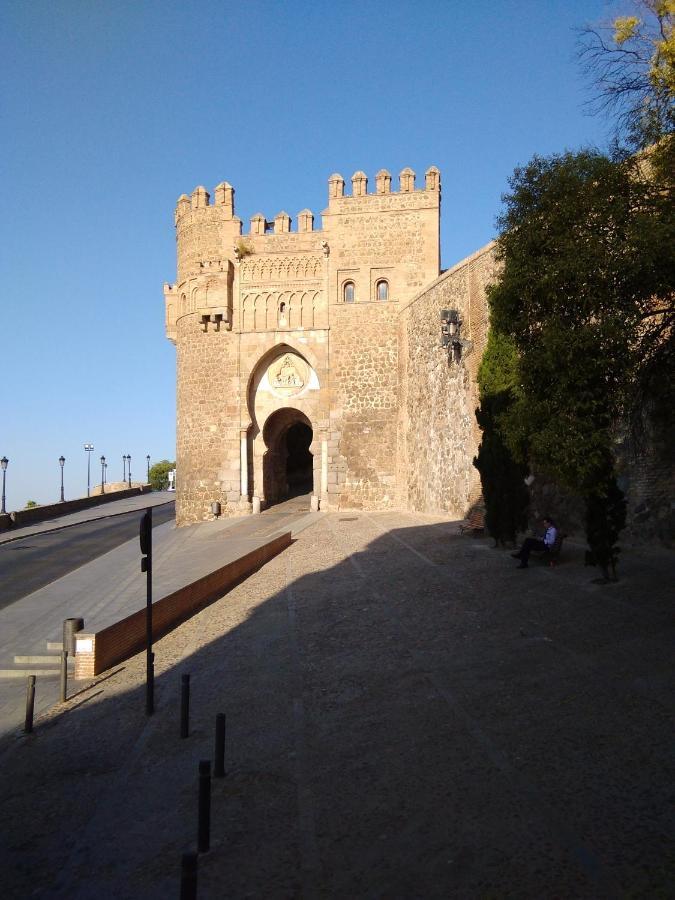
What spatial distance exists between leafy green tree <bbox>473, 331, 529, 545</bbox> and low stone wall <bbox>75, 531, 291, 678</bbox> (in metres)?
4.27

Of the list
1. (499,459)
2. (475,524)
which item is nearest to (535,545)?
(499,459)

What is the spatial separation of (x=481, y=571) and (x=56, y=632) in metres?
6.00

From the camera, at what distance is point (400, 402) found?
21609mm

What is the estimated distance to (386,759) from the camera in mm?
4996

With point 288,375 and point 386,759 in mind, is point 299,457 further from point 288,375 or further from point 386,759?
point 386,759

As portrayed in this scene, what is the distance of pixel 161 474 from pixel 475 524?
55.6m

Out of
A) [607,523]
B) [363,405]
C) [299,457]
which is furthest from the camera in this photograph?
[299,457]

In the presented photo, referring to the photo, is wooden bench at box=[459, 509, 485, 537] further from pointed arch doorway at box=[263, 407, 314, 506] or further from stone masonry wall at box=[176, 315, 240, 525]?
stone masonry wall at box=[176, 315, 240, 525]

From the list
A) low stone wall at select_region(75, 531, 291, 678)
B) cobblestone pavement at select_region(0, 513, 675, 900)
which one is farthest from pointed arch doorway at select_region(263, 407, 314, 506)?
cobblestone pavement at select_region(0, 513, 675, 900)

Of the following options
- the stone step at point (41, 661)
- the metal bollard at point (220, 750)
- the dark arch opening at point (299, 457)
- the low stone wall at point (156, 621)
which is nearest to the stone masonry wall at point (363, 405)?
the dark arch opening at point (299, 457)

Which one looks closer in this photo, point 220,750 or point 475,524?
point 220,750

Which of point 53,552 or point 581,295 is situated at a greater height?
point 581,295

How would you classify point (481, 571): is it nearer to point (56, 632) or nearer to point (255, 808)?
point (56, 632)

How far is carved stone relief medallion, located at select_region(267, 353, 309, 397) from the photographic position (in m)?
22.5
